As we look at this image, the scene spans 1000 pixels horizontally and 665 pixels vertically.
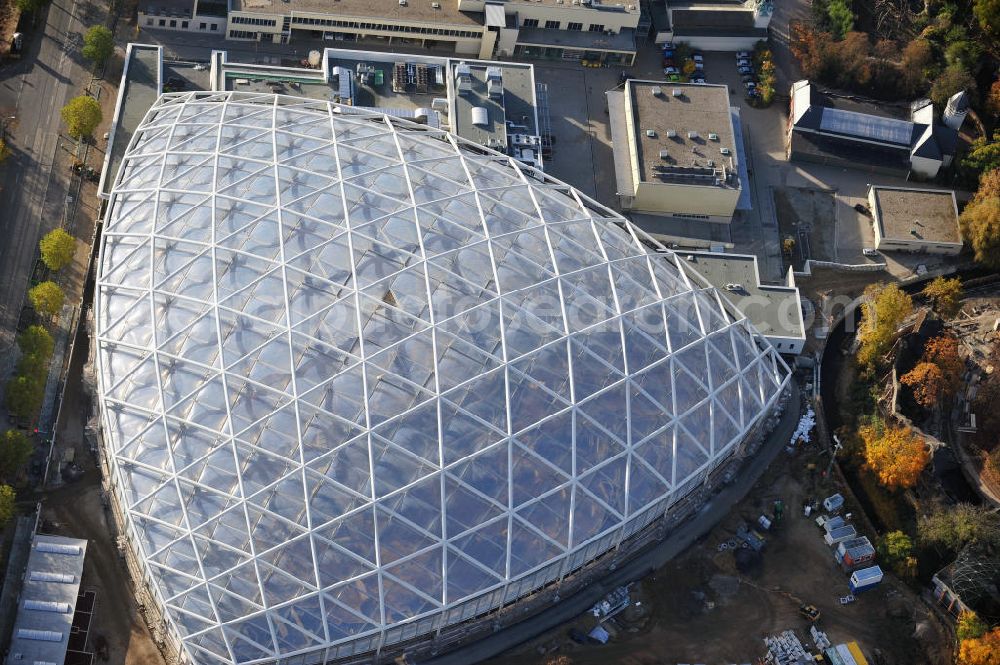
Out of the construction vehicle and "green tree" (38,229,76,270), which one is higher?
"green tree" (38,229,76,270)

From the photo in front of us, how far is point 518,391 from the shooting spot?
7781 cm

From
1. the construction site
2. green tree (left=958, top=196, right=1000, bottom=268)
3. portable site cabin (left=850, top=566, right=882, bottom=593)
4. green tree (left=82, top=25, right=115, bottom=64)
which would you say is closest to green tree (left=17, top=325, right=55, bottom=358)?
green tree (left=82, top=25, right=115, bottom=64)

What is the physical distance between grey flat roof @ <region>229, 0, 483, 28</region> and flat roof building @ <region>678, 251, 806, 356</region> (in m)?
27.6

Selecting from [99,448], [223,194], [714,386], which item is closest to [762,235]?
[714,386]

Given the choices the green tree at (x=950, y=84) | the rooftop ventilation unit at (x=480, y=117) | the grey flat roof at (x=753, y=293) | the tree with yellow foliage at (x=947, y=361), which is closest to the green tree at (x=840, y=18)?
the green tree at (x=950, y=84)

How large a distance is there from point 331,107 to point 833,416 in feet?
130

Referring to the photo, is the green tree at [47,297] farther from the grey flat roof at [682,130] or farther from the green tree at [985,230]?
the green tree at [985,230]

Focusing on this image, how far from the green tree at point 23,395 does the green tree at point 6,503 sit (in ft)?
19.8

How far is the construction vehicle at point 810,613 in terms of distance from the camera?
84.2 metres

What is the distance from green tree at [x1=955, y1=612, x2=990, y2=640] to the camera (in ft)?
270

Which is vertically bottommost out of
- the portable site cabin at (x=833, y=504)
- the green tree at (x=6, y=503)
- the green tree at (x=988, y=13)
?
the green tree at (x=6, y=503)

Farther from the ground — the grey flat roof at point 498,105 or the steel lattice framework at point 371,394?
the grey flat roof at point 498,105

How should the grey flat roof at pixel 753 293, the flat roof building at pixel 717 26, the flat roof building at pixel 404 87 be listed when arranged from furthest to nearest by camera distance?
1. the flat roof building at pixel 717 26
2. the flat roof building at pixel 404 87
3. the grey flat roof at pixel 753 293

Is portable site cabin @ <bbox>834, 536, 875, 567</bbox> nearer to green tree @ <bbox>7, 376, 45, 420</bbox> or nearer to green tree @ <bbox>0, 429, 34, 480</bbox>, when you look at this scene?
green tree @ <bbox>0, 429, 34, 480</bbox>
